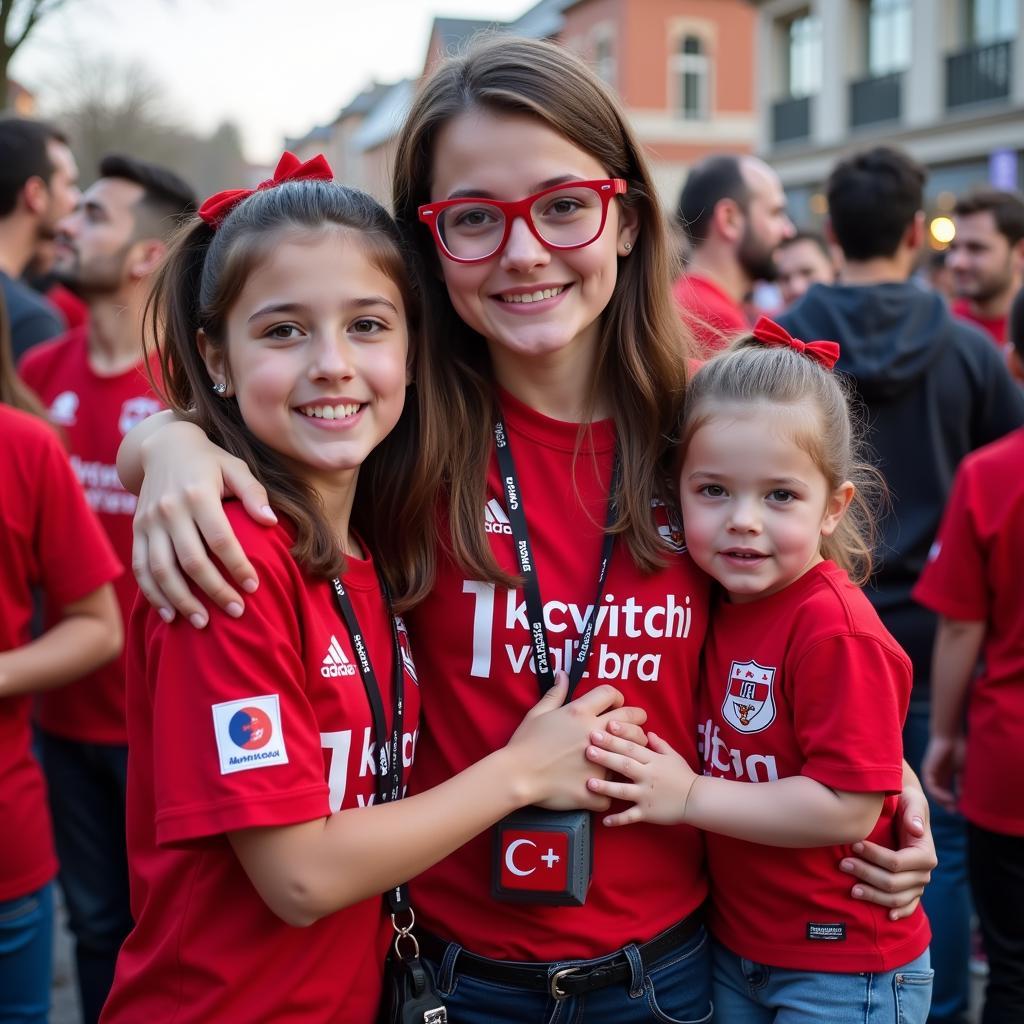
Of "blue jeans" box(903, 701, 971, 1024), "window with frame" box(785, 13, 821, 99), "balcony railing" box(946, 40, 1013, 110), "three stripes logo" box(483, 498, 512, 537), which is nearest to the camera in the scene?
"three stripes logo" box(483, 498, 512, 537)

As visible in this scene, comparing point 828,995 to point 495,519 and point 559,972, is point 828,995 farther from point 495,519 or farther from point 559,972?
point 495,519

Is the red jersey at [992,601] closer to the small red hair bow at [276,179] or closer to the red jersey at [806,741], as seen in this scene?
the red jersey at [806,741]

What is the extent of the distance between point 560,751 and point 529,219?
0.90m

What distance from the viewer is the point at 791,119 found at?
74.1ft

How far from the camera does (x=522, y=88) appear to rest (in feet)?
A: 6.18

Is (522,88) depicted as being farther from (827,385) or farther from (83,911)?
(83,911)

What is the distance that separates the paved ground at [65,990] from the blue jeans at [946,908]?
0.19m

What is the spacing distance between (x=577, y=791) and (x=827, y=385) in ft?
2.84

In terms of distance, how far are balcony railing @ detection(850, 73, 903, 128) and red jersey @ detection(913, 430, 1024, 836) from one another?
18728 millimetres

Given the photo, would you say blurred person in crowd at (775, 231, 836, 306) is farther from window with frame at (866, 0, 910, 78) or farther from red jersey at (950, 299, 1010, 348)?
window with frame at (866, 0, 910, 78)

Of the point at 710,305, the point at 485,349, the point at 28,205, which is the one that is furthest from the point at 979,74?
the point at 485,349

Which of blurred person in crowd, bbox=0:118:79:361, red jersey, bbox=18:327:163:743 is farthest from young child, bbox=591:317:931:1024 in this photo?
blurred person in crowd, bbox=0:118:79:361

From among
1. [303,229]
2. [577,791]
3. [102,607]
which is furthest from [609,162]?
[102,607]

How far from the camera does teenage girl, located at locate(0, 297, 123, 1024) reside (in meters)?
2.62
